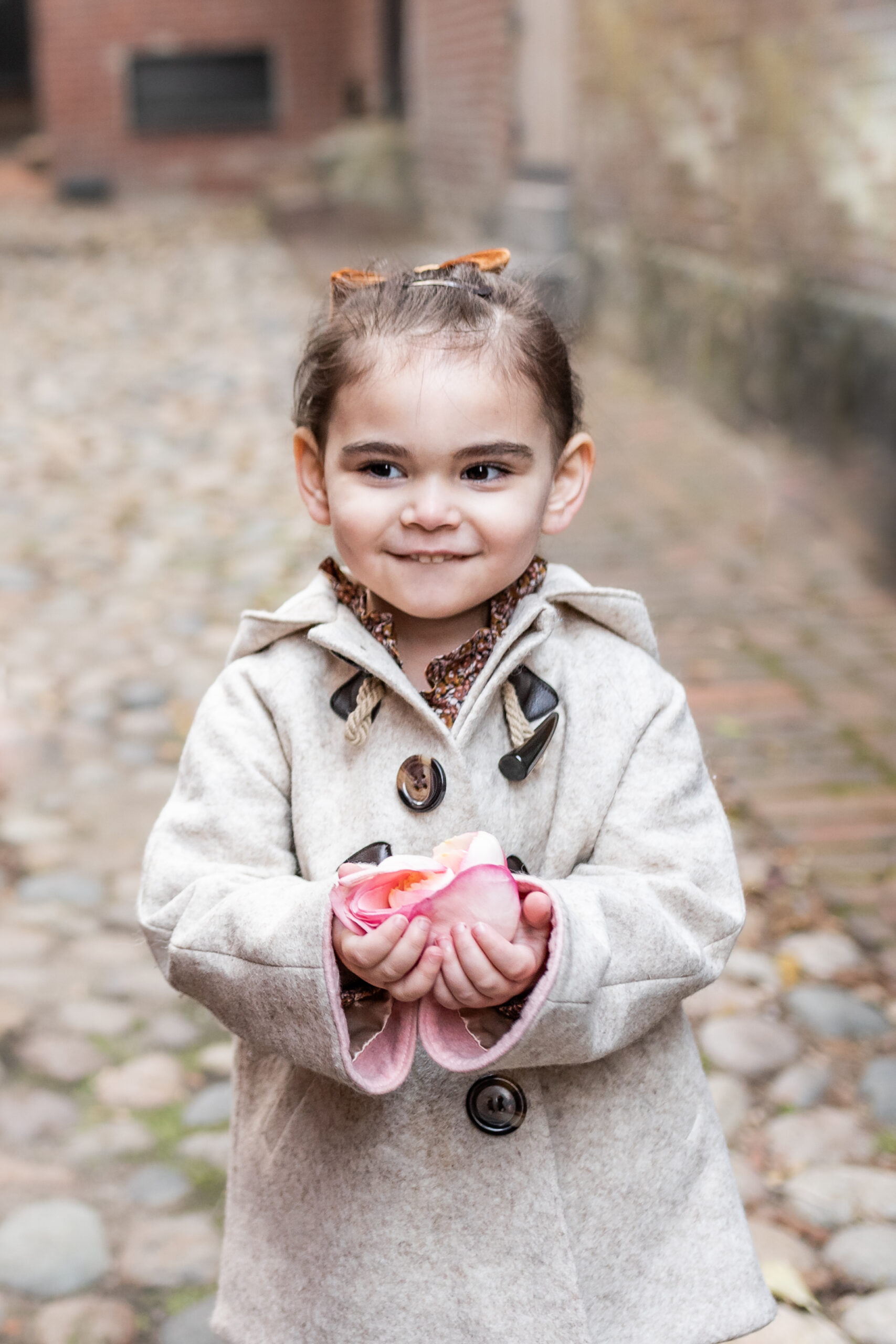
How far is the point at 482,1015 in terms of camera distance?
1.38 m

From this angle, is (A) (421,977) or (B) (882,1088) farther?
(B) (882,1088)

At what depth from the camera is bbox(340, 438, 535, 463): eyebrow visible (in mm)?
1459

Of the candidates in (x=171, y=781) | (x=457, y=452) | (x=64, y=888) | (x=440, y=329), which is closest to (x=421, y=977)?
(x=457, y=452)

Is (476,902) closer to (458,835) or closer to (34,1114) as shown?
(458,835)

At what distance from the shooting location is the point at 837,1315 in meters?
2.03

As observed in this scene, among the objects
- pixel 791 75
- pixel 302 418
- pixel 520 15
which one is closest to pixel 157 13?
pixel 520 15

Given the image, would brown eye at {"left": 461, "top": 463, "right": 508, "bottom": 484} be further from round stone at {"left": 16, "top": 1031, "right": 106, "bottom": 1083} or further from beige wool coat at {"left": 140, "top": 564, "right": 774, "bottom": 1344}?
round stone at {"left": 16, "top": 1031, "right": 106, "bottom": 1083}

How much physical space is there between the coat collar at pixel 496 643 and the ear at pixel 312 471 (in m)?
0.08

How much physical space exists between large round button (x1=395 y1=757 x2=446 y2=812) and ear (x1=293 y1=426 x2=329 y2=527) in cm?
29

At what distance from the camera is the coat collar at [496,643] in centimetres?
149

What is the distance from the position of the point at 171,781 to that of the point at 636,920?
231 cm

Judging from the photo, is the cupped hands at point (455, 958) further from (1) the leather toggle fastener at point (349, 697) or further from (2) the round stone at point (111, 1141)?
(2) the round stone at point (111, 1141)

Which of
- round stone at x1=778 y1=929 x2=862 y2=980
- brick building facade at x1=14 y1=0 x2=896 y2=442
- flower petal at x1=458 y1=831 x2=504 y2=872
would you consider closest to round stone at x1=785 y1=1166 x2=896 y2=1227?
round stone at x1=778 y1=929 x2=862 y2=980

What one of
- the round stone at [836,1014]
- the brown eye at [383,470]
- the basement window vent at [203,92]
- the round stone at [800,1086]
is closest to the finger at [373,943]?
the brown eye at [383,470]
